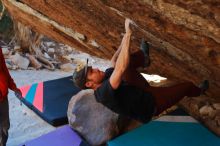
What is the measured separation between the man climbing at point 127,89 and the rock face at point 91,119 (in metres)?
1.55

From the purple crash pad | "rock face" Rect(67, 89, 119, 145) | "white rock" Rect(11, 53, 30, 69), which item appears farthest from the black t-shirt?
"white rock" Rect(11, 53, 30, 69)

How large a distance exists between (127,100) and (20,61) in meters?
7.47

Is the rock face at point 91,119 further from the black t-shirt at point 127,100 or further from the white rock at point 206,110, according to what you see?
the black t-shirt at point 127,100

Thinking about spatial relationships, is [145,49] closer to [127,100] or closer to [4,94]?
[127,100]

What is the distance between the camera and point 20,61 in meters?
10.2

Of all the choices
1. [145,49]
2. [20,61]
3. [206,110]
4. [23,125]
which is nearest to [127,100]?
[145,49]

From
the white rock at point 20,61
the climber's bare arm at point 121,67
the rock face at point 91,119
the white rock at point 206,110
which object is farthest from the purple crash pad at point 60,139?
the white rock at point 20,61

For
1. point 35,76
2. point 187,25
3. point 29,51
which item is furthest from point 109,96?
point 29,51

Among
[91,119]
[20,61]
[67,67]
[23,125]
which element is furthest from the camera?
[67,67]

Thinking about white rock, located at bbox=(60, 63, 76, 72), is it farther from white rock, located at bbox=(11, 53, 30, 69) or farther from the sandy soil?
the sandy soil

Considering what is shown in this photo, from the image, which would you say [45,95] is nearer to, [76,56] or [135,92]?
[135,92]

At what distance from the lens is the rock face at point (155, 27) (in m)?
2.67

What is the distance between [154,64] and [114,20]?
1.17 metres

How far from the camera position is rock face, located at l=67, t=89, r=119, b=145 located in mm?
5035
